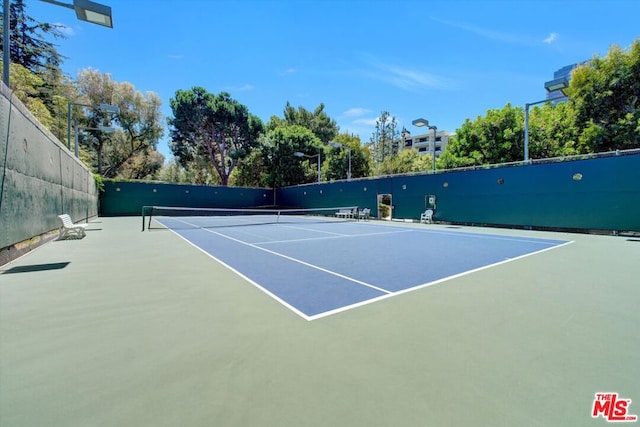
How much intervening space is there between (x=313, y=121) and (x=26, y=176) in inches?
1700

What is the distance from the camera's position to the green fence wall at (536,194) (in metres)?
11.5

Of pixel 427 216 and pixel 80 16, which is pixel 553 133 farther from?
pixel 80 16

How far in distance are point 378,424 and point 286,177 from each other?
1285 inches

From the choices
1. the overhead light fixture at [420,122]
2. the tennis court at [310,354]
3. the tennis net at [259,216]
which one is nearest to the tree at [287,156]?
the tennis net at [259,216]

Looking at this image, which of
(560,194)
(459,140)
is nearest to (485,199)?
(560,194)

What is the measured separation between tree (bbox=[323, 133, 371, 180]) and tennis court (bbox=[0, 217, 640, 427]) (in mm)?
28880

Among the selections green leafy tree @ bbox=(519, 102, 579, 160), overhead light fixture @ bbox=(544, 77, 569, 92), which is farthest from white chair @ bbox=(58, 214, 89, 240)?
green leafy tree @ bbox=(519, 102, 579, 160)

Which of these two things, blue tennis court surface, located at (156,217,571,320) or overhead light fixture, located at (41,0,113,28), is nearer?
blue tennis court surface, located at (156,217,571,320)

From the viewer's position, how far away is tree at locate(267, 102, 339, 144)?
46.4 m

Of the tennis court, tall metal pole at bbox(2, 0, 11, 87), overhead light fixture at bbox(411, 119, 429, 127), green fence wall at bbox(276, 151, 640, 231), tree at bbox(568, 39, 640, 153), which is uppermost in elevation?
tree at bbox(568, 39, 640, 153)

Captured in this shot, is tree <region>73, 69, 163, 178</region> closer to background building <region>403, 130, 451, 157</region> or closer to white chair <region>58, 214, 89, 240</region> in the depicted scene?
white chair <region>58, 214, 89, 240</region>

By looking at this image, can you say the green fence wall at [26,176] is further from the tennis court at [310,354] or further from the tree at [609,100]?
the tree at [609,100]

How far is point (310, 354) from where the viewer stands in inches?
96.2

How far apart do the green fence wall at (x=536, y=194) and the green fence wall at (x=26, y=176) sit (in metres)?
17.4
